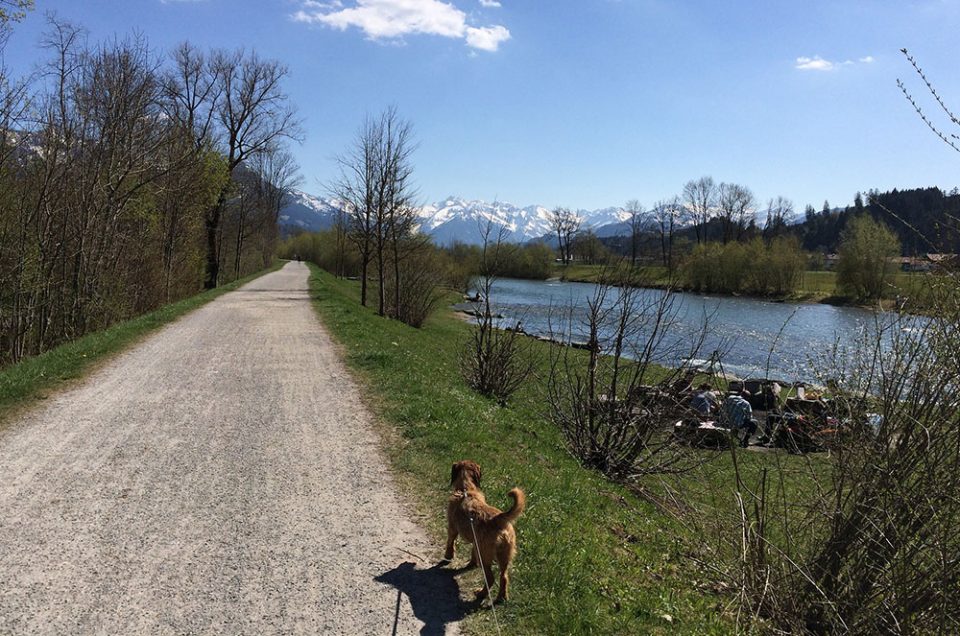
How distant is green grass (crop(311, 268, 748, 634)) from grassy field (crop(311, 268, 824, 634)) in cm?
1

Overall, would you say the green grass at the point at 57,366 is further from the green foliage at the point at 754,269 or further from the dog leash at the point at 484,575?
the green foliage at the point at 754,269

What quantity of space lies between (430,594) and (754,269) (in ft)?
196

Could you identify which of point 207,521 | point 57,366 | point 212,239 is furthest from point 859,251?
point 212,239

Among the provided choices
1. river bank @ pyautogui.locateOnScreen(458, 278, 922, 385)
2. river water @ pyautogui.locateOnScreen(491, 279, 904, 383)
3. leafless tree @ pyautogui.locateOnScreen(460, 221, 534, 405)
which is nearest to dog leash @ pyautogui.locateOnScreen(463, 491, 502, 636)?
river bank @ pyautogui.locateOnScreen(458, 278, 922, 385)

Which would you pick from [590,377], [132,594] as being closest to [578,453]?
[590,377]

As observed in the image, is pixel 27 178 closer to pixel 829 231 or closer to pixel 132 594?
pixel 132 594

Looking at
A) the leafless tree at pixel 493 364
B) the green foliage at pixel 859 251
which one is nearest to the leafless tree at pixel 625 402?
the leafless tree at pixel 493 364

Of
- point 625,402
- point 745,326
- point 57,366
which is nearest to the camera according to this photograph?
point 625,402

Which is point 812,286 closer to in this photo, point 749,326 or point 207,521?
point 749,326

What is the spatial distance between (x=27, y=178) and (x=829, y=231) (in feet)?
456

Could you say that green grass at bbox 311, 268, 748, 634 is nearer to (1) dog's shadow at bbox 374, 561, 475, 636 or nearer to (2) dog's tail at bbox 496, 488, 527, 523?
(1) dog's shadow at bbox 374, 561, 475, 636

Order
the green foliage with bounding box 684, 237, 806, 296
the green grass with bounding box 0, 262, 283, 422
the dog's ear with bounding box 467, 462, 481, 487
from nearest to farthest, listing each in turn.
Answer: the dog's ear with bounding box 467, 462, 481, 487, the green grass with bounding box 0, 262, 283, 422, the green foliage with bounding box 684, 237, 806, 296

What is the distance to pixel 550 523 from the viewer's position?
17.2 ft

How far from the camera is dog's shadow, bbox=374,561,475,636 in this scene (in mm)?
3742
